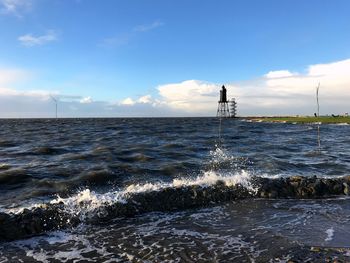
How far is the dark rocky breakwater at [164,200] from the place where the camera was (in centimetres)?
1114

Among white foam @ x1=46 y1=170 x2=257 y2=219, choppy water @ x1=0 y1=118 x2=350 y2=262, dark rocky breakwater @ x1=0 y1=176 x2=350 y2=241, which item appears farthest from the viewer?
white foam @ x1=46 y1=170 x2=257 y2=219

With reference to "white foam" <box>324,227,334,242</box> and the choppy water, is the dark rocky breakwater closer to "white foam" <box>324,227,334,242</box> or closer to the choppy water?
the choppy water

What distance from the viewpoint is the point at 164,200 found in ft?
45.3

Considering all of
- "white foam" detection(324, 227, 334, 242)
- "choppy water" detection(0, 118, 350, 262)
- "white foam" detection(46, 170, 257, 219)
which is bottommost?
"choppy water" detection(0, 118, 350, 262)

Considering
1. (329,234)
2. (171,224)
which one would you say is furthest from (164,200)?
(329,234)

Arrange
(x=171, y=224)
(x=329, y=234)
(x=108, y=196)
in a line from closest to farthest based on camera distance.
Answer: (x=329, y=234), (x=171, y=224), (x=108, y=196)

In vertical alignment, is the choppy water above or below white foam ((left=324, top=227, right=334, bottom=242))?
below

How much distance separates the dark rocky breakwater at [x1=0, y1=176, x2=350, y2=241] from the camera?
11141mm

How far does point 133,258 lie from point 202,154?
2058 cm

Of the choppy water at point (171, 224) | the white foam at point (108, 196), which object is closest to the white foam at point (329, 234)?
the choppy water at point (171, 224)

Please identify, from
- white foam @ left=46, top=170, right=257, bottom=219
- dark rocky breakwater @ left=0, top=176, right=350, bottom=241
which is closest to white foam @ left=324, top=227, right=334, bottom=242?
dark rocky breakwater @ left=0, top=176, right=350, bottom=241

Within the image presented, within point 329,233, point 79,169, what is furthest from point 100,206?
point 79,169

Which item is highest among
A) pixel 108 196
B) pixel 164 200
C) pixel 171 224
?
pixel 108 196

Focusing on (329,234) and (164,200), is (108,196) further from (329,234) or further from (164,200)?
(329,234)
